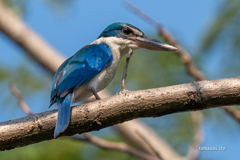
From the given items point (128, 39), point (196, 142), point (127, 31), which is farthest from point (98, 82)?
point (196, 142)

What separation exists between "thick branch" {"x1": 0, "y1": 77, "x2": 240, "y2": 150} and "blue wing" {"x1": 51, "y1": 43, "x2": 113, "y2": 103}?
20.2 inches

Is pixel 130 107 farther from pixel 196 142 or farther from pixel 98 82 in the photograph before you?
pixel 196 142

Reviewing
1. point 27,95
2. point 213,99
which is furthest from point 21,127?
point 27,95

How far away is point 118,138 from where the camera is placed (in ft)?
21.2

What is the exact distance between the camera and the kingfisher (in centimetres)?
336

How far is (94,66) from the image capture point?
3699 millimetres

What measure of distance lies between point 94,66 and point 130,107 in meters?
1.03

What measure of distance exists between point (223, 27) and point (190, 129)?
1693 mm

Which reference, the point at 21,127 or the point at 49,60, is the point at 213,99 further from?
the point at 49,60

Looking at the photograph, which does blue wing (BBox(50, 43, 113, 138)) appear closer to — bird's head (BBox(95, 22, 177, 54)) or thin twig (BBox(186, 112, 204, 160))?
bird's head (BBox(95, 22, 177, 54))

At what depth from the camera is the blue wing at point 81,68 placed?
11.2ft

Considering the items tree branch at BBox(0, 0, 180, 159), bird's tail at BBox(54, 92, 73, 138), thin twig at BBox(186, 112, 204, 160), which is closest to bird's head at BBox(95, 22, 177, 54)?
thin twig at BBox(186, 112, 204, 160)

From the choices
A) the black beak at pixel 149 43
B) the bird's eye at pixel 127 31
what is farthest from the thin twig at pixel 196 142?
the bird's eye at pixel 127 31

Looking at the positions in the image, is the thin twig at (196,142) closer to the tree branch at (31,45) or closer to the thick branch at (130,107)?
the thick branch at (130,107)
